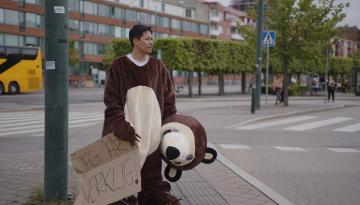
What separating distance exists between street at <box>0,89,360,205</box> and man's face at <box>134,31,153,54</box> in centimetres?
268

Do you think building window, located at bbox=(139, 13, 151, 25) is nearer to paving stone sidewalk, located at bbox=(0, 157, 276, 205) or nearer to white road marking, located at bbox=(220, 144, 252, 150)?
white road marking, located at bbox=(220, 144, 252, 150)

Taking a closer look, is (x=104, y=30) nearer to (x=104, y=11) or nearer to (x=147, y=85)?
(x=104, y=11)

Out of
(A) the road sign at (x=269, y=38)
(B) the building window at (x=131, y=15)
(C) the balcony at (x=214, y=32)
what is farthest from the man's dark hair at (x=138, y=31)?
(C) the balcony at (x=214, y=32)

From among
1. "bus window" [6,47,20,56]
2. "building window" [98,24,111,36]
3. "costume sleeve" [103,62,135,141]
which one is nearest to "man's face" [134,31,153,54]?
"costume sleeve" [103,62,135,141]

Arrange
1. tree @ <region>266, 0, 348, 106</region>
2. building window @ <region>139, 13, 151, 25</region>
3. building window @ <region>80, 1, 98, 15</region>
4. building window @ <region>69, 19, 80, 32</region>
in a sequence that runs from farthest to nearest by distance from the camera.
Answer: building window @ <region>139, 13, 151, 25</region> < building window @ <region>80, 1, 98, 15</region> < building window @ <region>69, 19, 80, 32</region> < tree @ <region>266, 0, 348, 106</region>

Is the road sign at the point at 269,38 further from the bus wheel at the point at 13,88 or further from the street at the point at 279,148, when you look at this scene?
the bus wheel at the point at 13,88

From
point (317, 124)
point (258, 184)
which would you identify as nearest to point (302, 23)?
point (317, 124)

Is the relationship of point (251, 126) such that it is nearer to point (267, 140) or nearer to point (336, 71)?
point (267, 140)

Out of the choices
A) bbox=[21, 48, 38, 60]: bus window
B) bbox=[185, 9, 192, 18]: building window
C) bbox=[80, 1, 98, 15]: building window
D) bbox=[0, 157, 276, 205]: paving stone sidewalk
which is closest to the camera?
bbox=[0, 157, 276, 205]: paving stone sidewalk

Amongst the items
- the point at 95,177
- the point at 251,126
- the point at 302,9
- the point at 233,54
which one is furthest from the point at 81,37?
the point at 95,177

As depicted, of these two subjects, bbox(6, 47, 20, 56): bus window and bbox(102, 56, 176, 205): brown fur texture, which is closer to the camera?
bbox(102, 56, 176, 205): brown fur texture

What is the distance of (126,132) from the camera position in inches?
159

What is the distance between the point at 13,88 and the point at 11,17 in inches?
1052

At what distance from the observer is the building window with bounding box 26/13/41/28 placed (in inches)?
2509
